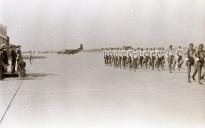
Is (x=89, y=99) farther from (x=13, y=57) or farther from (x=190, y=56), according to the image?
(x=190, y=56)

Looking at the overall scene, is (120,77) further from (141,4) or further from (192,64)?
(141,4)

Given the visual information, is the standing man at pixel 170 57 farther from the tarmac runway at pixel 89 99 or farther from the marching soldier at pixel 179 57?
the tarmac runway at pixel 89 99

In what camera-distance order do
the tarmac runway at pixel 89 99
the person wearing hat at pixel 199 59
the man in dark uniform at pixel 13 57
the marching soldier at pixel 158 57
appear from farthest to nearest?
the marching soldier at pixel 158 57, the person wearing hat at pixel 199 59, the man in dark uniform at pixel 13 57, the tarmac runway at pixel 89 99

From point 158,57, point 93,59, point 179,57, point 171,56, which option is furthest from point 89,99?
point 158,57

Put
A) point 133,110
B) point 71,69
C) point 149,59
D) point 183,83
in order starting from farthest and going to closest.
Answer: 1. point 149,59
2. point 183,83
3. point 71,69
4. point 133,110

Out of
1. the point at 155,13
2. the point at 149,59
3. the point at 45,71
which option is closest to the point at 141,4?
the point at 155,13

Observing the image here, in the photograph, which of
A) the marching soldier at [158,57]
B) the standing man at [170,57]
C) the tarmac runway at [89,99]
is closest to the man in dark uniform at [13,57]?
the tarmac runway at [89,99]

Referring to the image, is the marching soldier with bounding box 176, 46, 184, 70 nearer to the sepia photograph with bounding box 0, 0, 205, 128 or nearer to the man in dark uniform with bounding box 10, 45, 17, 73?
the sepia photograph with bounding box 0, 0, 205, 128
